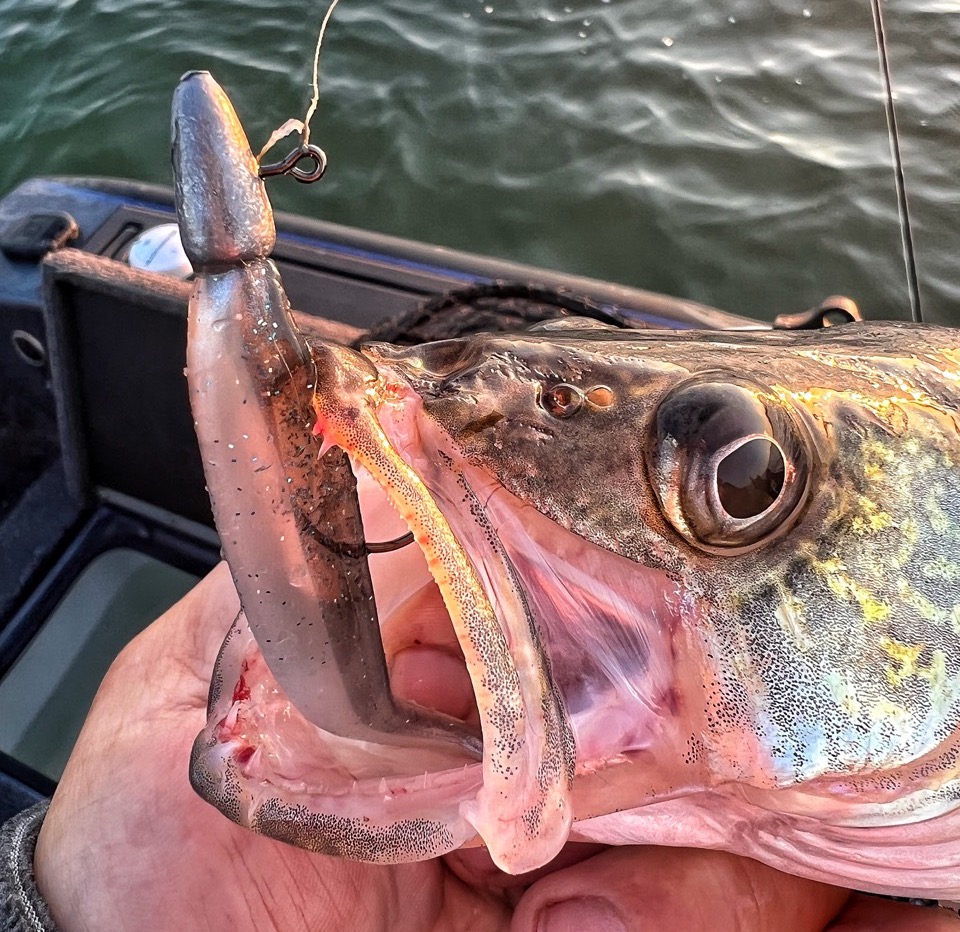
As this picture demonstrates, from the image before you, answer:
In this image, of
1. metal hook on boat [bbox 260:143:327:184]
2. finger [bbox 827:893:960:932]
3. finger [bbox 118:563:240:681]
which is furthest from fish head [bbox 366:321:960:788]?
finger [bbox 118:563:240:681]

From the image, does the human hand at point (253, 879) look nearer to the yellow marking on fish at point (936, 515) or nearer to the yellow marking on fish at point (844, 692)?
the yellow marking on fish at point (844, 692)

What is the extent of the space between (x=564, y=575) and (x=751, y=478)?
0.29 m

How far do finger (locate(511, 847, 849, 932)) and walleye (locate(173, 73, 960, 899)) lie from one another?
27 cm

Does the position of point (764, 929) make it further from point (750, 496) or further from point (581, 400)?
point (581, 400)

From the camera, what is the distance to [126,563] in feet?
9.77

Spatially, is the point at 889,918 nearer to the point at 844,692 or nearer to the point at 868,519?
the point at 844,692

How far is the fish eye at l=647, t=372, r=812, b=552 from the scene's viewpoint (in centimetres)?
100

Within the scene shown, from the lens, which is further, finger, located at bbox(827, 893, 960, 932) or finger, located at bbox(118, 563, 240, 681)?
finger, located at bbox(118, 563, 240, 681)

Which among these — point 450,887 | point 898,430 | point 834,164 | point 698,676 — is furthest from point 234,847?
point 834,164

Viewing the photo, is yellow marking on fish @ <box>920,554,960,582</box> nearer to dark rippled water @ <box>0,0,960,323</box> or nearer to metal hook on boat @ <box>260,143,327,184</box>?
metal hook on boat @ <box>260,143,327,184</box>

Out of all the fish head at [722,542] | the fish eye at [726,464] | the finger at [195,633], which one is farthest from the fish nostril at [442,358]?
the finger at [195,633]

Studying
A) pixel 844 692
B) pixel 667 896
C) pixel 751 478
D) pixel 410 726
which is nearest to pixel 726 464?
pixel 751 478

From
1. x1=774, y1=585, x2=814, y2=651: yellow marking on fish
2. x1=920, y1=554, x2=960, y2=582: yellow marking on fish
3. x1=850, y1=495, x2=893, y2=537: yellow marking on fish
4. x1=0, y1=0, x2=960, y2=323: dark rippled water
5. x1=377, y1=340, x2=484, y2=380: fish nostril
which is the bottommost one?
x1=0, y1=0, x2=960, y2=323: dark rippled water

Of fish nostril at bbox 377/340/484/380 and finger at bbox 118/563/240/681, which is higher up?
fish nostril at bbox 377/340/484/380
